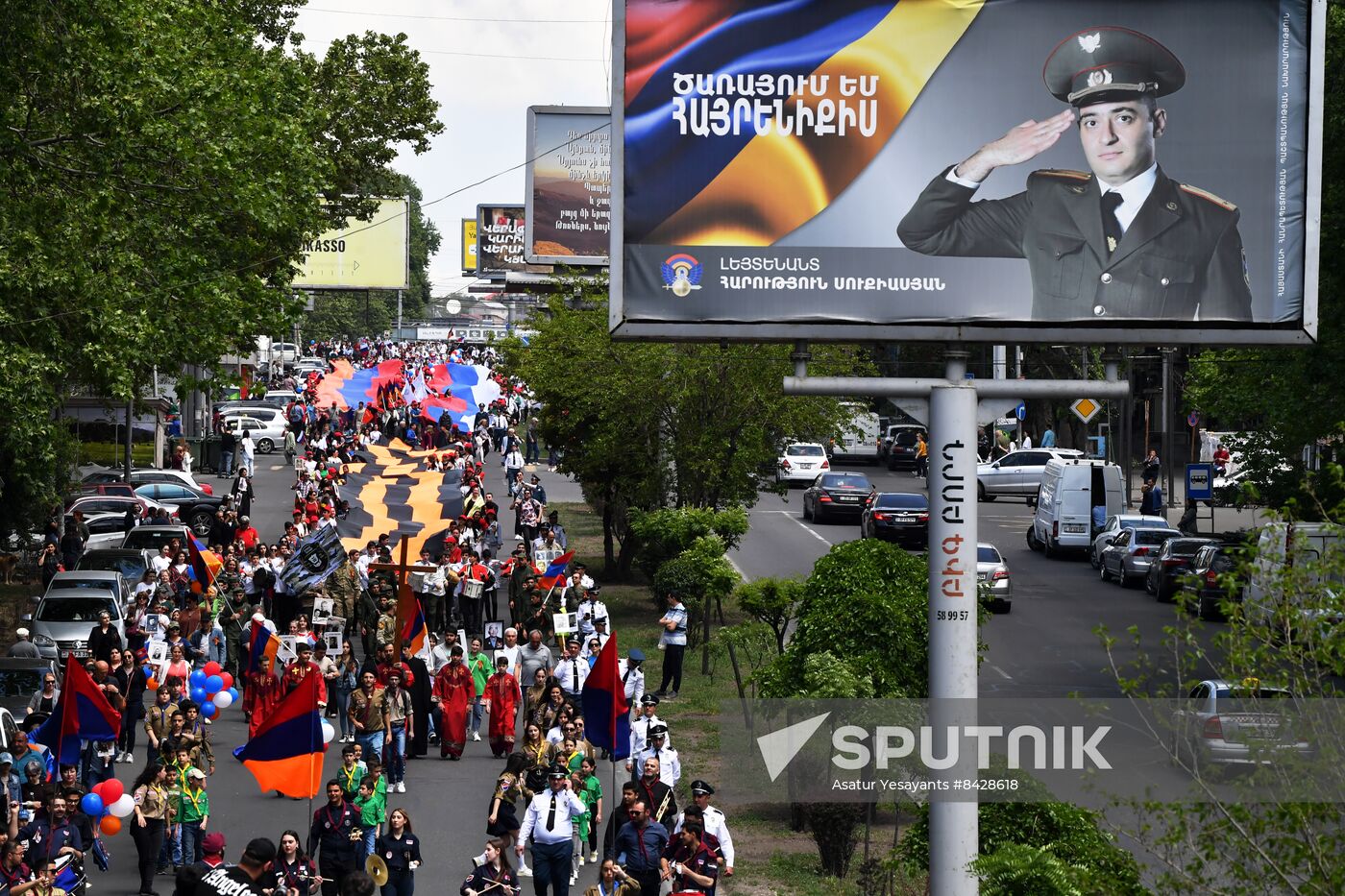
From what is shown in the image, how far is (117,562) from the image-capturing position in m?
33.6

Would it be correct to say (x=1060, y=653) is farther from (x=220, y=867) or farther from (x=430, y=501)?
(x=220, y=867)

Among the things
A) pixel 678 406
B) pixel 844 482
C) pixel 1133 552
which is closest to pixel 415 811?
pixel 678 406

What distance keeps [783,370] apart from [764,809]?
1401 centimetres

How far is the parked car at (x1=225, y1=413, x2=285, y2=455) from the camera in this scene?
64.8m

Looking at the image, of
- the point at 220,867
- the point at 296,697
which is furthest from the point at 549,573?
the point at 220,867

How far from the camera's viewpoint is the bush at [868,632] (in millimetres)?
18859

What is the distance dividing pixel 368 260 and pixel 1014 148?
69723 mm

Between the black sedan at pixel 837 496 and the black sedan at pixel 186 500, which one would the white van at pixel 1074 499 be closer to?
the black sedan at pixel 837 496

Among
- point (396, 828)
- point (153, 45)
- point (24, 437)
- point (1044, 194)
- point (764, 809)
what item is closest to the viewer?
point (1044, 194)

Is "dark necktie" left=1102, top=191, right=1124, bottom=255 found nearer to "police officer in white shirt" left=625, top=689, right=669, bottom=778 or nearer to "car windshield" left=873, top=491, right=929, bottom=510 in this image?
"police officer in white shirt" left=625, top=689, right=669, bottom=778

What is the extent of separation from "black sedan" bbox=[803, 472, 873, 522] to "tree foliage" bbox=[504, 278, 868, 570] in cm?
1268

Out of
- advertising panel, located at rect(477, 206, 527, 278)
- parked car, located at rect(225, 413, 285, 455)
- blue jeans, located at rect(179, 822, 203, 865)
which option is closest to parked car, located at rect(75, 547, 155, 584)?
blue jeans, located at rect(179, 822, 203, 865)

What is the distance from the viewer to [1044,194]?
13766mm

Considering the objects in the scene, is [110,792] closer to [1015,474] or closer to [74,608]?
[74,608]
